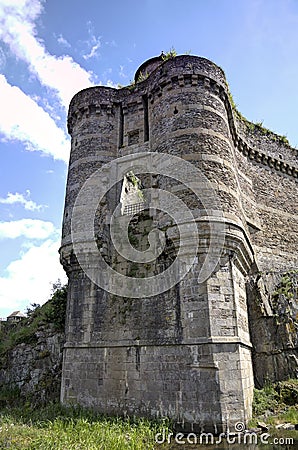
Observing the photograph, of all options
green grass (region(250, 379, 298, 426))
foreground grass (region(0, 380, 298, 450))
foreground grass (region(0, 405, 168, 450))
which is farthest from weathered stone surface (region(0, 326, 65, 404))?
green grass (region(250, 379, 298, 426))

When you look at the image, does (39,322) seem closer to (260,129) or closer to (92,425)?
(92,425)

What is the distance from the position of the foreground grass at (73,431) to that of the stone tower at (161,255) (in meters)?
0.54

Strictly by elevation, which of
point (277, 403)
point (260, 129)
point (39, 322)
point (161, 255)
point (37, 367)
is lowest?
point (277, 403)

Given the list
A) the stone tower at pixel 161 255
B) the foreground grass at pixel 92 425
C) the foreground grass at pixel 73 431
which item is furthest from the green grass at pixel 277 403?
the foreground grass at pixel 73 431

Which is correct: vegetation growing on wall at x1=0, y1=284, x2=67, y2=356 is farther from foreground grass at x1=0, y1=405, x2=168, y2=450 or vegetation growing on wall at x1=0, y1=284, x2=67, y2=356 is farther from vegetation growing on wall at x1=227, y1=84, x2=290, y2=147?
vegetation growing on wall at x1=227, y1=84, x2=290, y2=147

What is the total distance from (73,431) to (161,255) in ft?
16.1

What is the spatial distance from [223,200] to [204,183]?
76 centimetres

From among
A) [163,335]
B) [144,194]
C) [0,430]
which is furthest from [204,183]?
[0,430]

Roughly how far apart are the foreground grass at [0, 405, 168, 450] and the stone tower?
1.77 feet

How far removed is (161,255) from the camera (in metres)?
10.0

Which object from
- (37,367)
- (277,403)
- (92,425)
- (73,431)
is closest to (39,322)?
(37,367)

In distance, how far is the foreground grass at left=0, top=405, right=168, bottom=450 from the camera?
22.0ft

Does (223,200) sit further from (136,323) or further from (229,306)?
(136,323)

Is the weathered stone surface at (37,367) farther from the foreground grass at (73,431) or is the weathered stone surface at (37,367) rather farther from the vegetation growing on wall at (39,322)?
the foreground grass at (73,431)
